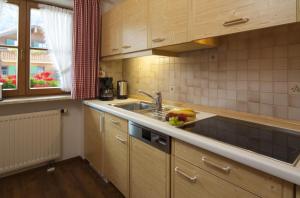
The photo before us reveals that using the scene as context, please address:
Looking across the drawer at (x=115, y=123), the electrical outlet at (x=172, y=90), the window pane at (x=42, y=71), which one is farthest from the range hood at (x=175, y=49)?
the window pane at (x=42, y=71)

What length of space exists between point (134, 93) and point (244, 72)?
55.8 inches

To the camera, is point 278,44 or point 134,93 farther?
point 134,93

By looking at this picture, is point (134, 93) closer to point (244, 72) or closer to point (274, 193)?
point (244, 72)

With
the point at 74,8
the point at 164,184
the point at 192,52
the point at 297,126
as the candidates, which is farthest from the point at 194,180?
the point at 74,8

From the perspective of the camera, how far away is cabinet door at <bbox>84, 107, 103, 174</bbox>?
2.03 metres

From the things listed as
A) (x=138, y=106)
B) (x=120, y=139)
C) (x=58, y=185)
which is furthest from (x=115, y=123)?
(x=58, y=185)

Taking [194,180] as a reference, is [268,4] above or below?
above

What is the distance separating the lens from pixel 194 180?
1019 millimetres

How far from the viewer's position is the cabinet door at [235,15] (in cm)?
88

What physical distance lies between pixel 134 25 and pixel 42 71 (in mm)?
1244

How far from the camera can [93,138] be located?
7.19ft

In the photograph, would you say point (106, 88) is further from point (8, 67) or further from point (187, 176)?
point (187, 176)

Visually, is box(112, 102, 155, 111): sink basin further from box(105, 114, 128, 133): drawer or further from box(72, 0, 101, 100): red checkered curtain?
box(72, 0, 101, 100): red checkered curtain

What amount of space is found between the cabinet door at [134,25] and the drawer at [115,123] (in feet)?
2.19
